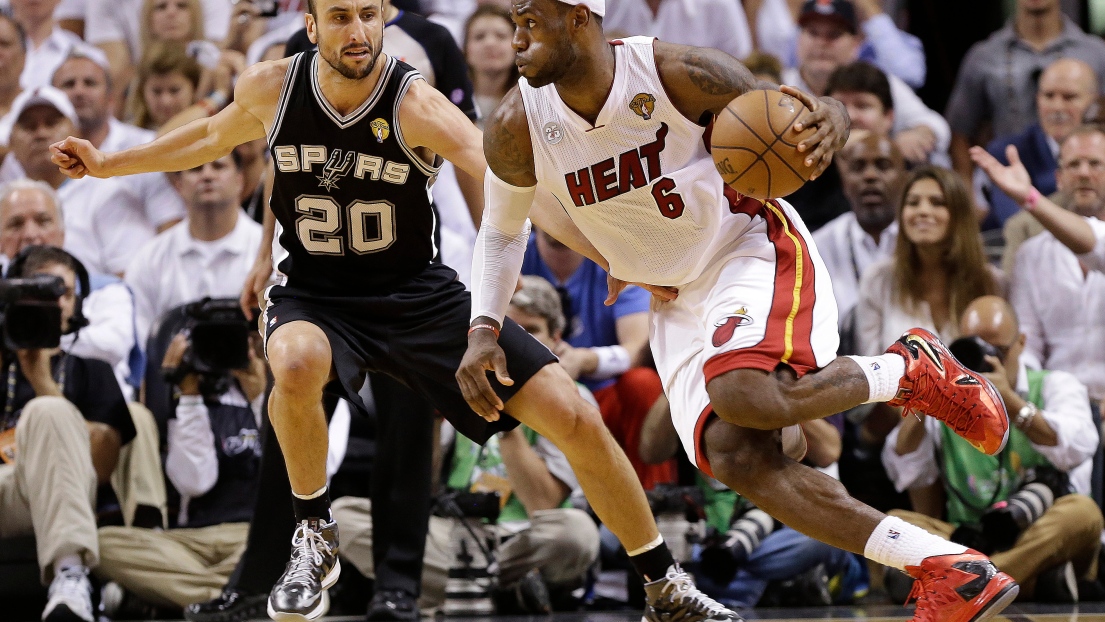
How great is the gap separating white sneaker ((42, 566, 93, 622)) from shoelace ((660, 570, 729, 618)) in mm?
2485

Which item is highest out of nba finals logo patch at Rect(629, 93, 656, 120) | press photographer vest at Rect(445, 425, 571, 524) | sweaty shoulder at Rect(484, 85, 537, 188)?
nba finals logo patch at Rect(629, 93, 656, 120)

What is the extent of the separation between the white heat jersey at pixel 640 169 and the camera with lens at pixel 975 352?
2292 millimetres

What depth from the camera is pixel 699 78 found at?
3.51 meters

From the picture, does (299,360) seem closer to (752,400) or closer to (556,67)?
(556,67)

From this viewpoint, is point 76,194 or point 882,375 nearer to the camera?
point 882,375

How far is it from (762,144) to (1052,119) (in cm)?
455

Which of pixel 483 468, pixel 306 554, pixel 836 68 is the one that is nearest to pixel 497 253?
pixel 306 554

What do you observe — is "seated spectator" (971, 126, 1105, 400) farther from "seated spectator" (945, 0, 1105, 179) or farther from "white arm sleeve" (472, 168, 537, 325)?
"white arm sleeve" (472, 168, 537, 325)

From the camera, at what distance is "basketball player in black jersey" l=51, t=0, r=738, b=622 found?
13.3 ft

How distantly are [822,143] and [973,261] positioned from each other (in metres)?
3.09

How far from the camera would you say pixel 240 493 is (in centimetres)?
564

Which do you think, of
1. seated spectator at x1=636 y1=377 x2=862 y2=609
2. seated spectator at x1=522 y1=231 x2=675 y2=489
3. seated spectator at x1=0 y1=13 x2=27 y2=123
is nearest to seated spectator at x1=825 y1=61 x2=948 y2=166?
seated spectator at x1=522 y1=231 x2=675 y2=489

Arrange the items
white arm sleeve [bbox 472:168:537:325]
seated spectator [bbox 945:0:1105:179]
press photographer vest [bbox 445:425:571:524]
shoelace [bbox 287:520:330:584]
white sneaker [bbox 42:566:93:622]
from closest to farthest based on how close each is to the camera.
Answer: white arm sleeve [bbox 472:168:537:325]
shoelace [bbox 287:520:330:584]
white sneaker [bbox 42:566:93:622]
press photographer vest [bbox 445:425:571:524]
seated spectator [bbox 945:0:1105:179]

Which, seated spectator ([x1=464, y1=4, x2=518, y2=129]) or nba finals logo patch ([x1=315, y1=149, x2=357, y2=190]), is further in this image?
seated spectator ([x1=464, y1=4, x2=518, y2=129])
